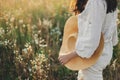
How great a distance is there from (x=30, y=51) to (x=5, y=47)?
34 centimetres

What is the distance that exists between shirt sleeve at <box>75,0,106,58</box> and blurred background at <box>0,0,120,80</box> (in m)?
1.64

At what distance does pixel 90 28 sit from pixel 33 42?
2.12 meters

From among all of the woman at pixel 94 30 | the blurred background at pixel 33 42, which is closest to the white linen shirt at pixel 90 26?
the woman at pixel 94 30

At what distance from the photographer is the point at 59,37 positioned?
19.4ft

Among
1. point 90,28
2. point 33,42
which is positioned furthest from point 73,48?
point 33,42

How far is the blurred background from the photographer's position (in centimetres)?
529

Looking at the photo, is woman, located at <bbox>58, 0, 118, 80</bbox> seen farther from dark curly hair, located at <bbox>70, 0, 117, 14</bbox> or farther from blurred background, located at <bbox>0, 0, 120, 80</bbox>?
blurred background, located at <bbox>0, 0, 120, 80</bbox>

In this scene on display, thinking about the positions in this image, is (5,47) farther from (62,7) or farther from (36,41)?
(62,7)

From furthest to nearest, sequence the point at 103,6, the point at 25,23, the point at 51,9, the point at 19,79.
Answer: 1. the point at 51,9
2. the point at 25,23
3. the point at 19,79
4. the point at 103,6

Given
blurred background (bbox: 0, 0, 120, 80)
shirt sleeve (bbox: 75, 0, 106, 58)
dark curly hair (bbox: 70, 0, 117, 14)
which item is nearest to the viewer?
shirt sleeve (bbox: 75, 0, 106, 58)

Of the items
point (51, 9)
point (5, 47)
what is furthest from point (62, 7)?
point (5, 47)

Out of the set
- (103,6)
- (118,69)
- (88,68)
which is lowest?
(118,69)

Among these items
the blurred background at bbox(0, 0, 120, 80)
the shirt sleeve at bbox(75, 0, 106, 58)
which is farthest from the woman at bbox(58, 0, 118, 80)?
the blurred background at bbox(0, 0, 120, 80)

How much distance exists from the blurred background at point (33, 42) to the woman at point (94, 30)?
1.48 m
